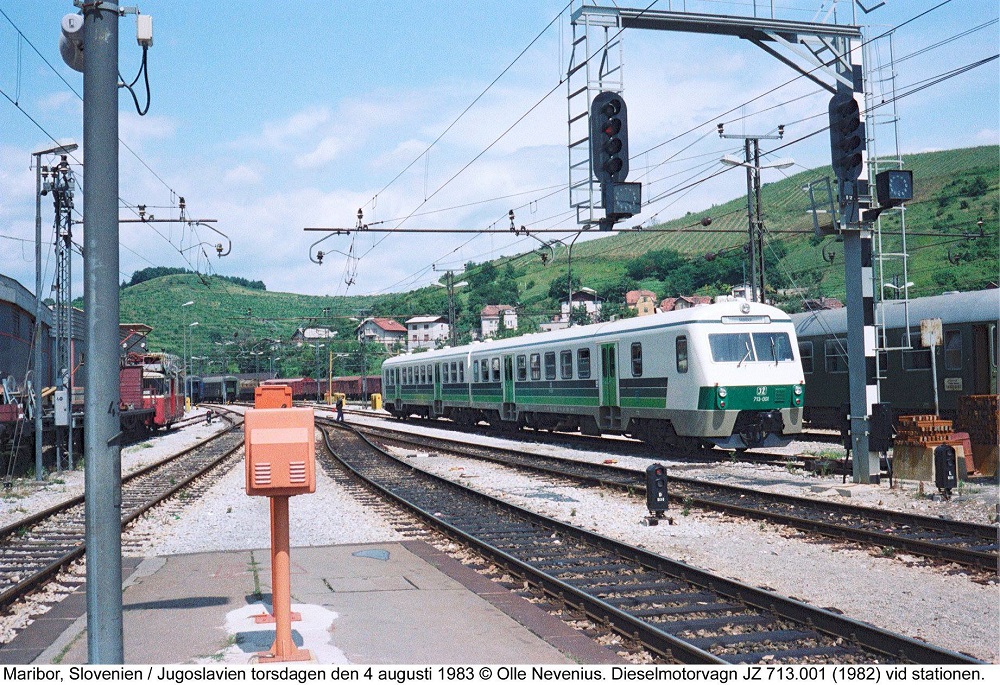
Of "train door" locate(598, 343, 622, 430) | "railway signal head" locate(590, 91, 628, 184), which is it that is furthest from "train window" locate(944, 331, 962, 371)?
"railway signal head" locate(590, 91, 628, 184)

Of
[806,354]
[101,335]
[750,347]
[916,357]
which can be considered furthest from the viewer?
[806,354]

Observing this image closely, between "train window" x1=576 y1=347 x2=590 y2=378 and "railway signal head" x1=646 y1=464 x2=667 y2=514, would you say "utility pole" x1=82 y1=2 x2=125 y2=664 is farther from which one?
"train window" x1=576 y1=347 x2=590 y2=378

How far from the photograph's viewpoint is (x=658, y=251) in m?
141

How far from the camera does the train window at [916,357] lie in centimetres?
2262

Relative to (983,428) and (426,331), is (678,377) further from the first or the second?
(426,331)

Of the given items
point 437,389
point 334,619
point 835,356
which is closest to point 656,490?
point 334,619

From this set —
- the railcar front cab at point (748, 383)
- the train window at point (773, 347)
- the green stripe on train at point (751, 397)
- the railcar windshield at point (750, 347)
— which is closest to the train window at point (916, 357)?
the train window at point (773, 347)

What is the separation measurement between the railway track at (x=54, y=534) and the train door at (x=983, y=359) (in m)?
17.2

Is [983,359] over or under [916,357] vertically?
under

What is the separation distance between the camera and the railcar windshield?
64.2 ft

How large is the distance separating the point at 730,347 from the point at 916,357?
618 cm

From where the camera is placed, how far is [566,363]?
26.1 m

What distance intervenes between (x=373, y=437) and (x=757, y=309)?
17027 mm
